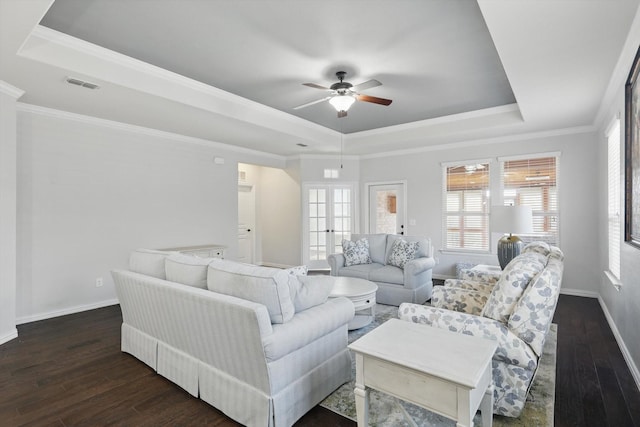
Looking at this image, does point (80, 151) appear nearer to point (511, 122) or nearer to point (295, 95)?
point (295, 95)

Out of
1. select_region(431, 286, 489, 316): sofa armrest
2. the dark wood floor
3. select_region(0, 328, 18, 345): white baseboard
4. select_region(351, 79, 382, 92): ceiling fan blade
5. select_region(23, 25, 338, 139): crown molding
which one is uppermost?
select_region(23, 25, 338, 139): crown molding

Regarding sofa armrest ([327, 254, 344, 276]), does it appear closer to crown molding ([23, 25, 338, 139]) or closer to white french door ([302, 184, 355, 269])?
white french door ([302, 184, 355, 269])

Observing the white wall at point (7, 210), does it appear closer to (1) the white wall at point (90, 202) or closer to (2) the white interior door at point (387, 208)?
(1) the white wall at point (90, 202)

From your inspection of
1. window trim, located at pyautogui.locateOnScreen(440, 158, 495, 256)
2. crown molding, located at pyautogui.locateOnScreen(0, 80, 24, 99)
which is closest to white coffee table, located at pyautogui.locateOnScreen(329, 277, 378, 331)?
window trim, located at pyautogui.locateOnScreen(440, 158, 495, 256)

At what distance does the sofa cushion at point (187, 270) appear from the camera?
2453 mm

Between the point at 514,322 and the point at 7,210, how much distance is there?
15.5 ft

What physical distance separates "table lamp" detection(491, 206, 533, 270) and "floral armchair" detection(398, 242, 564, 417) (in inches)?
75.7

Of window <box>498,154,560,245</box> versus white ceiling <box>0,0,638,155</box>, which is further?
window <box>498,154,560,245</box>

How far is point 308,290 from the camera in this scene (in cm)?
227

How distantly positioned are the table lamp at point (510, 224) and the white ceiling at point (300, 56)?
4.34ft

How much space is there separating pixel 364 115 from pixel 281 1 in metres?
3.10

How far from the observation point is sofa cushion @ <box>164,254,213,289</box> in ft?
8.05

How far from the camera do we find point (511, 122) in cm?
499

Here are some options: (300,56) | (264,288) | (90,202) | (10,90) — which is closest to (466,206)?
(300,56)
